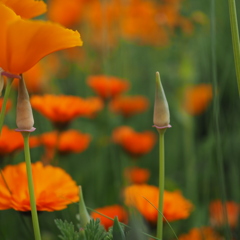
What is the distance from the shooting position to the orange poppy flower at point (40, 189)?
1.65ft

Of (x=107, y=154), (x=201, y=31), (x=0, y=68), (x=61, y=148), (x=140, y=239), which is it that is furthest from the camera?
(x=201, y=31)

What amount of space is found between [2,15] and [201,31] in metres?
1.19

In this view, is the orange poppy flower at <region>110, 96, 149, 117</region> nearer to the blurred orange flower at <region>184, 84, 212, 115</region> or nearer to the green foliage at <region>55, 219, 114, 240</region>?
the blurred orange flower at <region>184, 84, 212, 115</region>

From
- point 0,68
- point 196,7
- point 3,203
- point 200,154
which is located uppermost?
point 196,7

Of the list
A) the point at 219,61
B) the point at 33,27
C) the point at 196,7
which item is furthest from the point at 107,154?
the point at 33,27

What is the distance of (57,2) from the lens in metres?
2.27

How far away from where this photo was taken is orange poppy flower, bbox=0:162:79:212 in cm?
50

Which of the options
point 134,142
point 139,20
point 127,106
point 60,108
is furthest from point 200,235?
point 139,20

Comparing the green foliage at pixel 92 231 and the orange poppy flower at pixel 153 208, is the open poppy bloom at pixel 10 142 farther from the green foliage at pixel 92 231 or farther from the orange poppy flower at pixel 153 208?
the green foliage at pixel 92 231

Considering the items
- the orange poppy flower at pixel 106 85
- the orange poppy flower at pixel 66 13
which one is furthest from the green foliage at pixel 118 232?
the orange poppy flower at pixel 66 13

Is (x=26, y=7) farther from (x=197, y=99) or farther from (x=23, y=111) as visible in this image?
(x=197, y=99)

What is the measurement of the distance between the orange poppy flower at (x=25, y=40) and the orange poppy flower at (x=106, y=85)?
0.64 m

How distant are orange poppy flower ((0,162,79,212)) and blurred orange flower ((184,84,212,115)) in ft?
2.30

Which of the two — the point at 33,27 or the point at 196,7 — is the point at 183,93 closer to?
the point at 196,7
